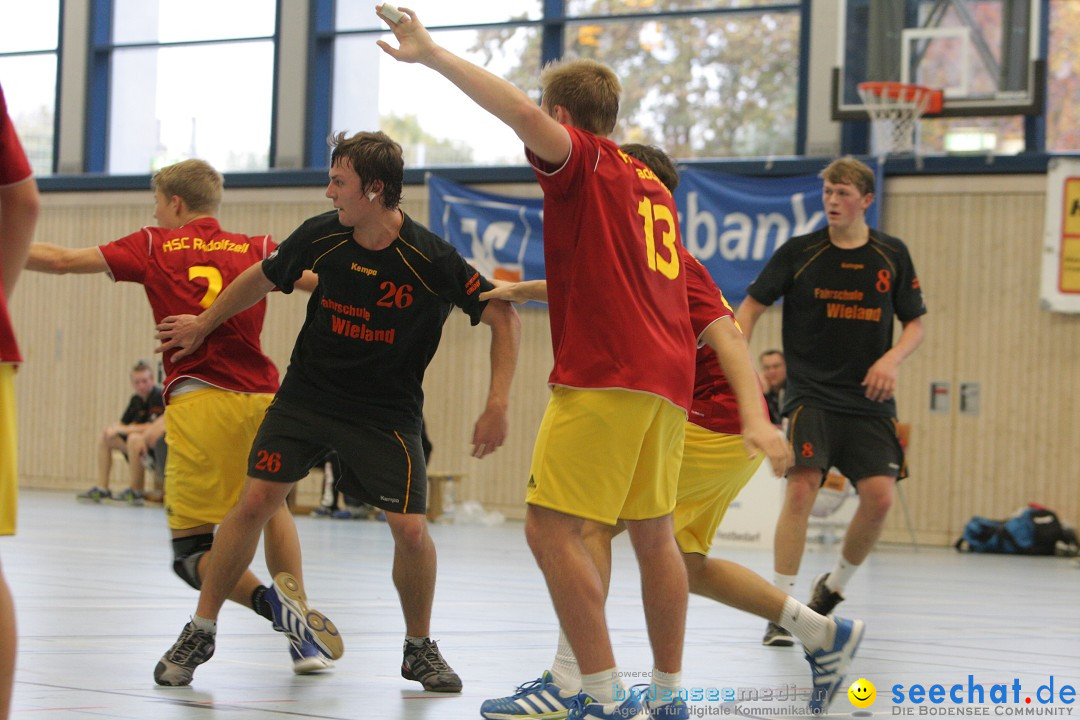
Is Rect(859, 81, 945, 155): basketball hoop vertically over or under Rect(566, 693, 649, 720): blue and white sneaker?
over

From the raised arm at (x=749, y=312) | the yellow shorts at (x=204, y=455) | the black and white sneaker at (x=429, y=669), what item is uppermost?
the raised arm at (x=749, y=312)

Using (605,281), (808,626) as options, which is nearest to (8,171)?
(605,281)

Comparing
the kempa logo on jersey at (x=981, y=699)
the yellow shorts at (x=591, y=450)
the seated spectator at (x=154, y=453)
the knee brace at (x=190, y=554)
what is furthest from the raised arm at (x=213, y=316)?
the seated spectator at (x=154, y=453)

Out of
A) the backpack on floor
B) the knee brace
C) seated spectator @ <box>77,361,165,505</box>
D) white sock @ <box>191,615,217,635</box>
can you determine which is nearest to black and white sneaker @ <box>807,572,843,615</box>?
the knee brace

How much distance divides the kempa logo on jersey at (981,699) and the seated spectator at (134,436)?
40.8 feet

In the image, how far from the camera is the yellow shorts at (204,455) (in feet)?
15.7

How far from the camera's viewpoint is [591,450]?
131 inches

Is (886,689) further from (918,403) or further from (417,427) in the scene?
(918,403)

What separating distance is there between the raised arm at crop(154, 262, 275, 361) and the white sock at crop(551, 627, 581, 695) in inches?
59.0

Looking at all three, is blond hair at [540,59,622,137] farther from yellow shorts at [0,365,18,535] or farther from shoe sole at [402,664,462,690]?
shoe sole at [402,664,462,690]

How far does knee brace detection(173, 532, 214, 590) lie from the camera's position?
15.6 feet

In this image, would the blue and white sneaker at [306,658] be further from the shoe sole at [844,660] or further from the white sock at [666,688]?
the shoe sole at [844,660]

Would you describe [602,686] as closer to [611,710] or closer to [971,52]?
[611,710]

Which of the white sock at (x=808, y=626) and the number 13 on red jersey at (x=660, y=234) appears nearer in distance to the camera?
the number 13 on red jersey at (x=660, y=234)
